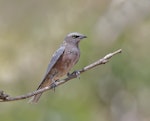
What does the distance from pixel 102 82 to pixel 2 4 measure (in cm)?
172

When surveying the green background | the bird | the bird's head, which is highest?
the green background

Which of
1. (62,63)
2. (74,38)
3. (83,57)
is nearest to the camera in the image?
(62,63)

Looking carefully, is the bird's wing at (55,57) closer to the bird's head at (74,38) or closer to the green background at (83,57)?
the bird's head at (74,38)

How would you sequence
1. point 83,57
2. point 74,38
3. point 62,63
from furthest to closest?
point 83,57
point 74,38
point 62,63

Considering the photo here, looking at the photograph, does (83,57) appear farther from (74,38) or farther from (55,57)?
(55,57)

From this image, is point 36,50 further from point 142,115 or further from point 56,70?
point 56,70

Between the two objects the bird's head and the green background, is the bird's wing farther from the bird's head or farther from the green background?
the green background

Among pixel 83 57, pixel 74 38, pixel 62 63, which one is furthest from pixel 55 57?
pixel 83 57

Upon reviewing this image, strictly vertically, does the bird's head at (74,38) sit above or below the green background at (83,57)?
below

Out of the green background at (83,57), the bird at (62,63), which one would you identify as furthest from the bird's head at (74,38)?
the green background at (83,57)

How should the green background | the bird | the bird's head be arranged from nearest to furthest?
the bird, the bird's head, the green background

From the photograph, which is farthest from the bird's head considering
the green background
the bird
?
the green background

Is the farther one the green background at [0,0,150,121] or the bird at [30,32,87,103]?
the green background at [0,0,150,121]

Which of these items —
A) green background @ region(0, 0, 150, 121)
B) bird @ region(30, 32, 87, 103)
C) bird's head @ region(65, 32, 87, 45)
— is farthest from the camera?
green background @ region(0, 0, 150, 121)
